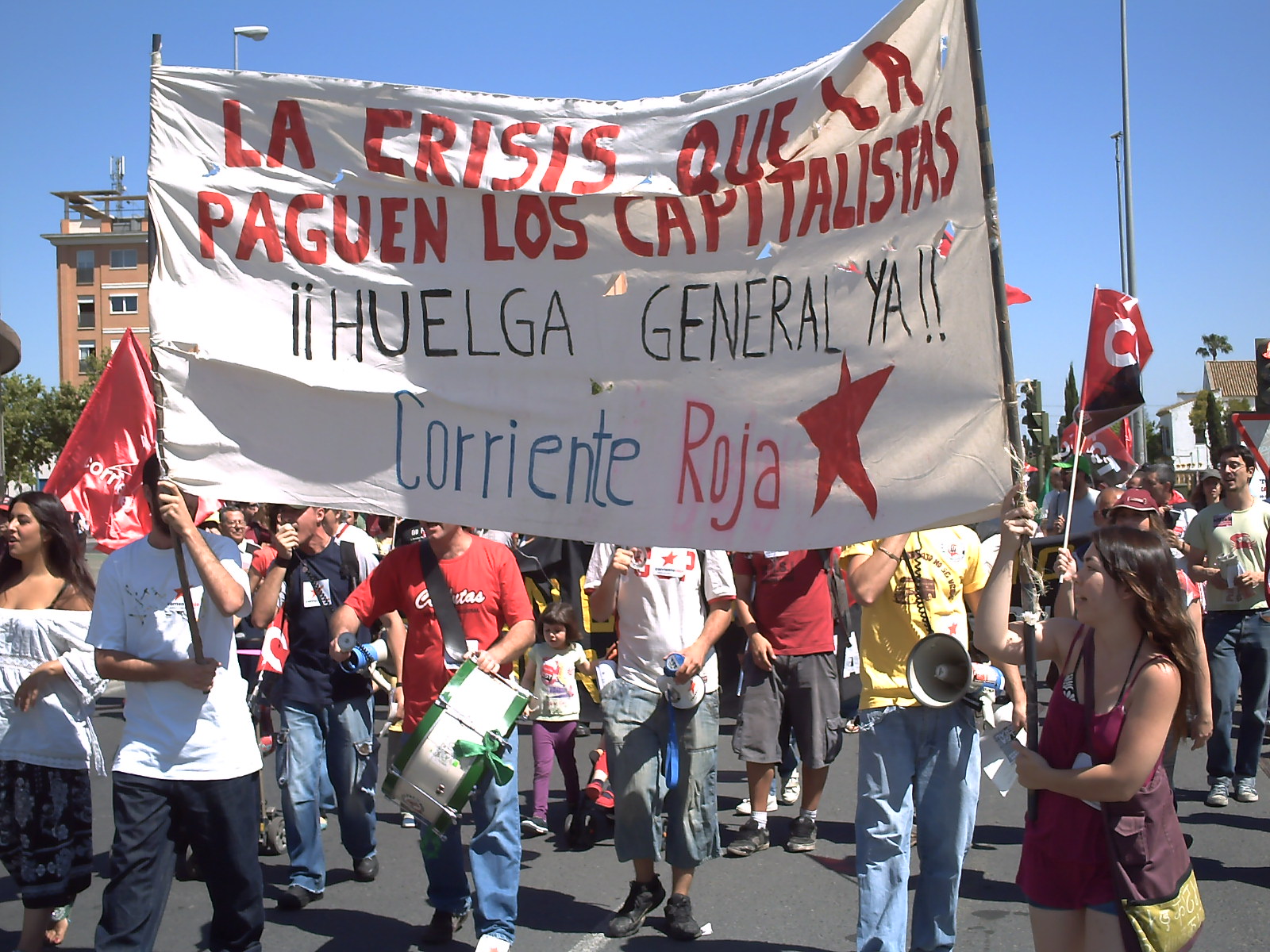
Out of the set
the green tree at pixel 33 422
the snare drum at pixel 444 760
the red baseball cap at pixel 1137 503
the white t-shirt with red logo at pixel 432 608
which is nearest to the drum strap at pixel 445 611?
the white t-shirt with red logo at pixel 432 608

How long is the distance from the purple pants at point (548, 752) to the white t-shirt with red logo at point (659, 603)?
5.47 ft

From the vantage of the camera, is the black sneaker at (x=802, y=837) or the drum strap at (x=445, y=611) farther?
the black sneaker at (x=802, y=837)

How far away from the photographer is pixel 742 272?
384 centimetres

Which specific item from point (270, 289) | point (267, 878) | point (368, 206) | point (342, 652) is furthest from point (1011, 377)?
point (267, 878)

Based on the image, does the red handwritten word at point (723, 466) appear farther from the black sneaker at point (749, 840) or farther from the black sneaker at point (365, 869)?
the black sneaker at point (365, 869)

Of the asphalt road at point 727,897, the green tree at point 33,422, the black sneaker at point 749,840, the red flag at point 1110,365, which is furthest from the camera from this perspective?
the green tree at point 33,422

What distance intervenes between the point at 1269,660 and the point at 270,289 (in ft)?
21.1

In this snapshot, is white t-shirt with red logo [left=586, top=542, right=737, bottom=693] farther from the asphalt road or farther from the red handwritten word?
the red handwritten word

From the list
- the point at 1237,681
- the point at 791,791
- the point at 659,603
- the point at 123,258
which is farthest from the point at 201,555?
the point at 123,258

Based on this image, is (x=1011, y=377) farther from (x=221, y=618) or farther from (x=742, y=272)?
(x=221, y=618)

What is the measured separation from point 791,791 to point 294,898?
3297 millimetres

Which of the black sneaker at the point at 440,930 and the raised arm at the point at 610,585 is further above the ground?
the raised arm at the point at 610,585

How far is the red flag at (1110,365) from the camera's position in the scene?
401cm

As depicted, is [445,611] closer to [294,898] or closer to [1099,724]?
[294,898]
